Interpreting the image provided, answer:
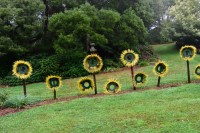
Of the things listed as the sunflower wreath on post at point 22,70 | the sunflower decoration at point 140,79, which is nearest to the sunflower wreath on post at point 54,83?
the sunflower wreath on post at point 22,70

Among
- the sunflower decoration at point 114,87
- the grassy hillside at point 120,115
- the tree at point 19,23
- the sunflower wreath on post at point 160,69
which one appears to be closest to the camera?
the grassy hillside at point 120,115

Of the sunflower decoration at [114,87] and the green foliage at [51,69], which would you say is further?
the green foliage at [51,69]

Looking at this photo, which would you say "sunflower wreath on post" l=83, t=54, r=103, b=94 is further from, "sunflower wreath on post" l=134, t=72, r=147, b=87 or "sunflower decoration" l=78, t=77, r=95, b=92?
"sunflower wreath on post" l=134, t=72, r=147, b=87

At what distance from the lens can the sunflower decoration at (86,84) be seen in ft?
39.8

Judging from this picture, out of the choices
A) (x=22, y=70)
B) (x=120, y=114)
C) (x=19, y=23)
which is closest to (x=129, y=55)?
(x=22, y=70)

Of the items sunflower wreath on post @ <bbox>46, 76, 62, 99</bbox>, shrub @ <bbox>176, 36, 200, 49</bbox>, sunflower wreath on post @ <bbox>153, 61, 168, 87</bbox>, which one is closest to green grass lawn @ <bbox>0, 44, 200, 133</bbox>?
sunflower wreath on post @ <bbox>46, 76, 62, 99</bbox>

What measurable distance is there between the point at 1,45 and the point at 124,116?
12.5 meters

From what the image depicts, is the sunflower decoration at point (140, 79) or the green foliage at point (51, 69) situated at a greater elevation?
the green foliage at point (51, 69)

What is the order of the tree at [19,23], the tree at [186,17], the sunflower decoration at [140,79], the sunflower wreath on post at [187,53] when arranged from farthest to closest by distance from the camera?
the tree at [186,17], the tree at [19,23], the sunflower wreath on post at [187,53], the sunflower decoration at [140,79]

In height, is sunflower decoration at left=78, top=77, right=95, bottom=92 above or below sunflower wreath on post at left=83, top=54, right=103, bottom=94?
below

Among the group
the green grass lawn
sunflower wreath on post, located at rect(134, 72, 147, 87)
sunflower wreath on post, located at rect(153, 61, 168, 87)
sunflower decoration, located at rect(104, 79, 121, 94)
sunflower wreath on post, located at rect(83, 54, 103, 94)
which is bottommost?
the green grass lawn

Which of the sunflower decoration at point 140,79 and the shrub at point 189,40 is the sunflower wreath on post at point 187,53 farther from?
the shrub at point 189,40

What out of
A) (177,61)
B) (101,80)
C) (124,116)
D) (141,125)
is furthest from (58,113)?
(177,61)

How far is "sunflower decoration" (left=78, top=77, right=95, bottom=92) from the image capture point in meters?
12.1
